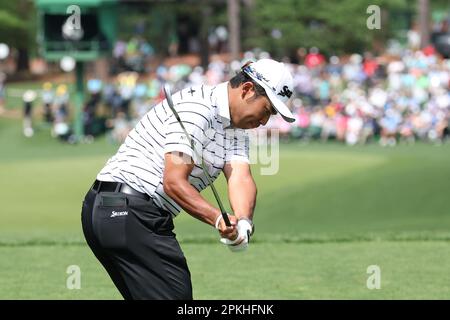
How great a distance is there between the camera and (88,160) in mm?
23172

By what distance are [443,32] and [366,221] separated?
28.3 m

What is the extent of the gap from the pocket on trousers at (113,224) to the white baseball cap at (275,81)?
945mm

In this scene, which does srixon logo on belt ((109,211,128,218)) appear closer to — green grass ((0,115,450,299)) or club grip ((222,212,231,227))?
club grip ((222,212,231,227))

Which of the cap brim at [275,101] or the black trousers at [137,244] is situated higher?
the cap brim at [275,101]

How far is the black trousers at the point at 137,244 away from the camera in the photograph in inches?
234

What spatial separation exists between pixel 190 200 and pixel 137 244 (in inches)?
16.9

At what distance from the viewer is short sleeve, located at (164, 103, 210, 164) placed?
5727 mm

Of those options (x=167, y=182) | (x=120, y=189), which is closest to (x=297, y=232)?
(x=120, y=189)

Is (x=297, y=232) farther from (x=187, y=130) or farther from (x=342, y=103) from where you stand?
(x=342, y=103)

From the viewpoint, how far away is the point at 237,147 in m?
6.26

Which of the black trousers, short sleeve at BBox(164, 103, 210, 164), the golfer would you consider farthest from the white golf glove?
short sleeve at BBox(164, 103, 210, 164)

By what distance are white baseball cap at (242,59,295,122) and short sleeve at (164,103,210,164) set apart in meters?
0.34

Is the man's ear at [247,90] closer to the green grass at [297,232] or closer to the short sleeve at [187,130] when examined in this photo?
the short sleeve at [187,130]

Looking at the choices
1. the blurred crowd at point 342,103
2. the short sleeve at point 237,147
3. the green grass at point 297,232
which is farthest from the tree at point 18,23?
the short sleeve at point 237,147
